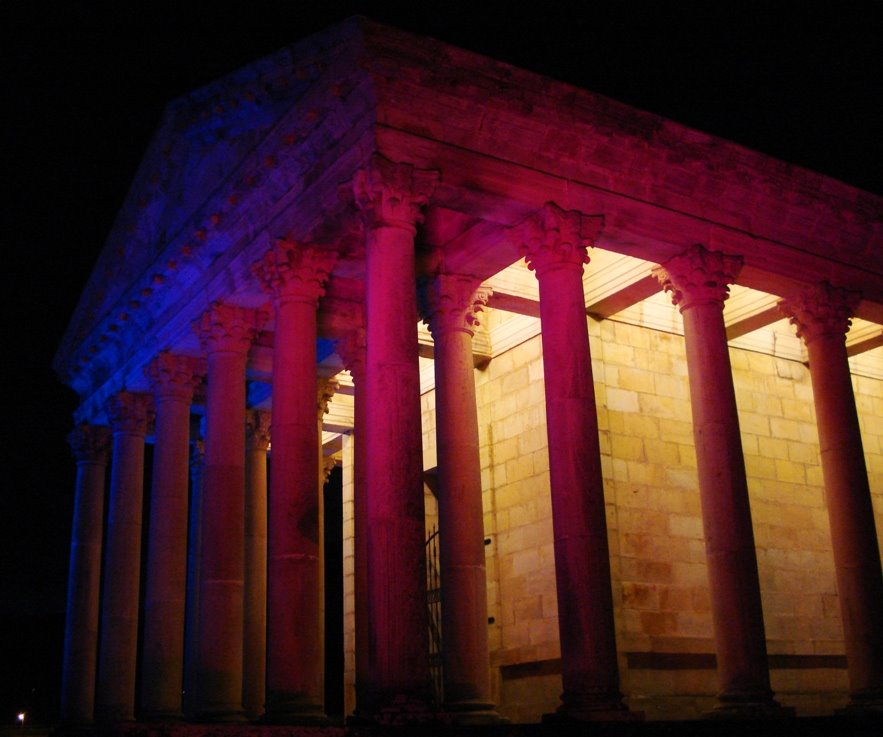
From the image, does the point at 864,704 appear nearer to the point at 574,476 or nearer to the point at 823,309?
the point at 574,476

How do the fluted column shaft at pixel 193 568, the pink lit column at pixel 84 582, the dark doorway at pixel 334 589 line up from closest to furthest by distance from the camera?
the fluted column shaft at pixel 193 568
the pink lit column at pixel 84 582
the dark doorway at pixel 334 589

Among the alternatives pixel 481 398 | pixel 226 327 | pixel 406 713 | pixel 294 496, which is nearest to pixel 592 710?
pixel 406 713

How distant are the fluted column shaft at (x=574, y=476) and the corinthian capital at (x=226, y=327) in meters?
7.81

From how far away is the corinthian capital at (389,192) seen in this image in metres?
19.0

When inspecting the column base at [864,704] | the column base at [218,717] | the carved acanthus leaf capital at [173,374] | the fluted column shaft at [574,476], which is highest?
the carved acanthus leaf capital at [173,374]

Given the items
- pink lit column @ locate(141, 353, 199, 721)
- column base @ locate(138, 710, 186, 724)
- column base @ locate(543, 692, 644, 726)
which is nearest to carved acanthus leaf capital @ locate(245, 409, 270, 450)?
pink lit column @ locate(141, 353, 199, 721)

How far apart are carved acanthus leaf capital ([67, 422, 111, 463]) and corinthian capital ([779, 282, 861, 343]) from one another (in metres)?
21.8

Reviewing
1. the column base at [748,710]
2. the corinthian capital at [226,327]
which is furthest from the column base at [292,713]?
the corinthian capital at [226,327]

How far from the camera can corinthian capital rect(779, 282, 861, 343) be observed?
24641mm

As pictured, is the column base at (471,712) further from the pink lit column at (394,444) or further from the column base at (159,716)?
the column base at (159,716)

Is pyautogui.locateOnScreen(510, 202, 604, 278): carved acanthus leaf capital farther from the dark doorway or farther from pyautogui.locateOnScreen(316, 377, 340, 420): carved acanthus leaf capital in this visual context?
the dark doorway

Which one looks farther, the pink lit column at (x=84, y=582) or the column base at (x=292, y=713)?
the pink lit column at (x=84, y=582)

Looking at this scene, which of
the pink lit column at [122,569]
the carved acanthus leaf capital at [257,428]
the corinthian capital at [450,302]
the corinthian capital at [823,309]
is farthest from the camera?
the carved acanthus leaf capital at [257,428]

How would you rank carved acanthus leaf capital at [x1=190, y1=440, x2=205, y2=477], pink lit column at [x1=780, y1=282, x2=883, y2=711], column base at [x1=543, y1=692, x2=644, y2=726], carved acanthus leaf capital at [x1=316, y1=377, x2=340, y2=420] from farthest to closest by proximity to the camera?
1. carved acanthus leaf capital at [x1=190, y1=440, x2=205, y2=477]
2. carved acanthus leaf capital at [x1=316, y1=377, x2=340, y2=420]
3. pink lit column at [x1=780, y1=282, x2=883, y2=711]
4. column base at [x1=543, y1=692, x2=644, y2=726]
